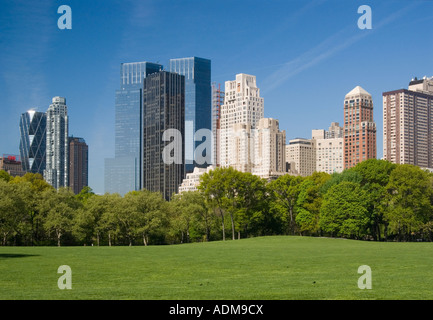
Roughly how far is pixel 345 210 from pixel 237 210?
1788 centimetres

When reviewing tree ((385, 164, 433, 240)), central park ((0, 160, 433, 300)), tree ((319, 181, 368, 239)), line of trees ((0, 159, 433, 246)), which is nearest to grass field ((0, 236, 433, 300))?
central park ((0, 160, 433, 300))

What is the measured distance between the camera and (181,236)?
91.4 metres

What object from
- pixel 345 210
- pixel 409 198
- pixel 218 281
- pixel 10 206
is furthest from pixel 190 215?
pixel 218 281

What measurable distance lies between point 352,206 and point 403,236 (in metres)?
17.7

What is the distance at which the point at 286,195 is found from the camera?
89.4 meters

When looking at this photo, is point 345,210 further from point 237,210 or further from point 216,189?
point 216,189

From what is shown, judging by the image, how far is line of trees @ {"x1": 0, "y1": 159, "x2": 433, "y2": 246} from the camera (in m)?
73.2

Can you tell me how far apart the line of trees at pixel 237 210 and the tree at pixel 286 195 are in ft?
0.56

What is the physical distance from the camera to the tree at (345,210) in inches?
2945

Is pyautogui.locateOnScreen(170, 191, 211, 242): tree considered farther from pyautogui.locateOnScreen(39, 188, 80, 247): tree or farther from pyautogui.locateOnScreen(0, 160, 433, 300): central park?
pyautogui.locateOnScreen(39, 188, 80, 247): tree

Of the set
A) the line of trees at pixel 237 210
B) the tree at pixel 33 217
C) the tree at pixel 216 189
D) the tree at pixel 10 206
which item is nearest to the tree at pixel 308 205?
the line of trees at pixel 237 210

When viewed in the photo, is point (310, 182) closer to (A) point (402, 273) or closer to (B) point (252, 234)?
(B) point (252, 234)
